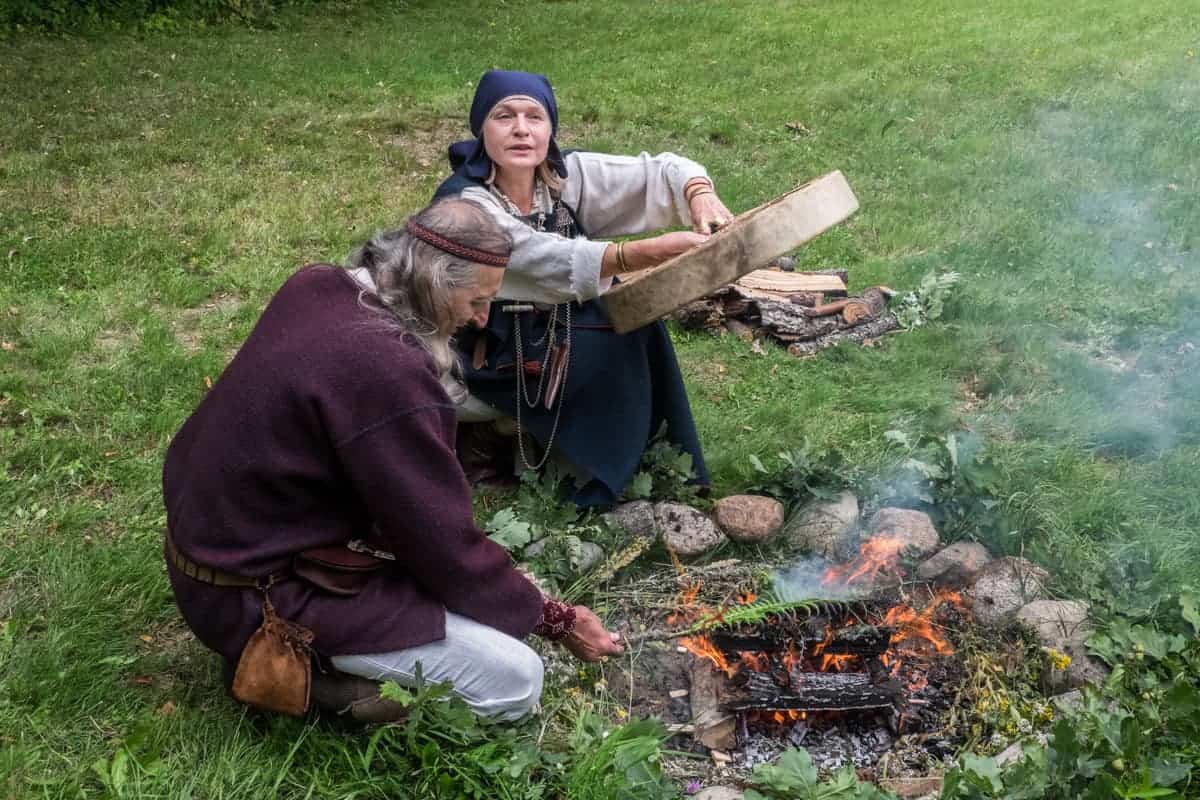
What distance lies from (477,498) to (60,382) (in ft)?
6.70

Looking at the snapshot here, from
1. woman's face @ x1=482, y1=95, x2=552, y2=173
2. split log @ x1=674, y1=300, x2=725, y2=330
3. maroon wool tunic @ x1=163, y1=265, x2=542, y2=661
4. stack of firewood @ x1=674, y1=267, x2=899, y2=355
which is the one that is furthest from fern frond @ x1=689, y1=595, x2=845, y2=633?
split log @ x1=674, y1=300, x2=725, y2=330

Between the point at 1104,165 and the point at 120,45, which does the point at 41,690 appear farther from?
the point at 120,45

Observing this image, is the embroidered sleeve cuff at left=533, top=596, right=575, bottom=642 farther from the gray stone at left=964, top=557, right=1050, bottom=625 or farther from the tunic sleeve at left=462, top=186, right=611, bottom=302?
the gray stone at left=964, top=557, right=1050, bottom=625

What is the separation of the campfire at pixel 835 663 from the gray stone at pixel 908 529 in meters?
0.03

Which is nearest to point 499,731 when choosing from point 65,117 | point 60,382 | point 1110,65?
point 60,382

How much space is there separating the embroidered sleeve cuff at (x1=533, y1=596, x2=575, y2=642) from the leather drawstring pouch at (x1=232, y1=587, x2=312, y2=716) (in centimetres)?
58

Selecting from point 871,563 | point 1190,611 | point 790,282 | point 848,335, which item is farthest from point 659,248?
point 790,282

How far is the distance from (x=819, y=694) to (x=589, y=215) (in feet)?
6.03

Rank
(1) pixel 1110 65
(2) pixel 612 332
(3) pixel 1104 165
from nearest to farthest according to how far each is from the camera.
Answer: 1. (2) pixel 612 332
2. (3) pixel 1104 165
3. (1) pixel 1110 65

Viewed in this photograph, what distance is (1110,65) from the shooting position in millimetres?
9391

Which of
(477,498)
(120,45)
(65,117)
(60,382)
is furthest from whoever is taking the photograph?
(120,45)

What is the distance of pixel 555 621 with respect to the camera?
8.52 ft

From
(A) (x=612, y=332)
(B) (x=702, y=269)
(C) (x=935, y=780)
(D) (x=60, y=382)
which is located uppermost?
(B) (x=702, y=269)

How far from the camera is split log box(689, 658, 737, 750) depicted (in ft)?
9.11
